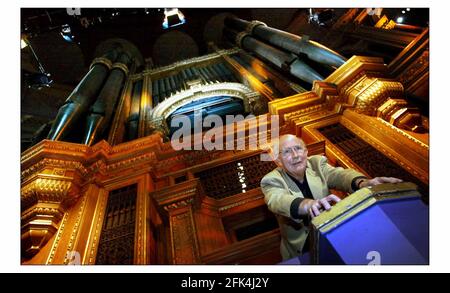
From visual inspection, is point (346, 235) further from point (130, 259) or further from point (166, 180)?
point (166, 180)

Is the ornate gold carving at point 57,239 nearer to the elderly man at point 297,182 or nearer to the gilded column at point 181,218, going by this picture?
the gilded column at point 181,218

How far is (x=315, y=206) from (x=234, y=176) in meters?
3.01

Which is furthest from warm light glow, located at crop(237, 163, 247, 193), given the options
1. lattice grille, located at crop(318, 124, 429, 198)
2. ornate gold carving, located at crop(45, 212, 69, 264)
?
ornate gold carving, located at crop(45, 212, 69, 264)

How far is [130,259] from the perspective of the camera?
390 centimetres

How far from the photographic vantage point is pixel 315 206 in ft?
7.27

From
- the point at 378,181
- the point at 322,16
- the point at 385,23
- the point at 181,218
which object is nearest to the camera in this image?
the point at 378,181

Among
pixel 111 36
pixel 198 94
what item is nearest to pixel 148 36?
pixel 111 36

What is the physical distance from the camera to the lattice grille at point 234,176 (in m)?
4.98

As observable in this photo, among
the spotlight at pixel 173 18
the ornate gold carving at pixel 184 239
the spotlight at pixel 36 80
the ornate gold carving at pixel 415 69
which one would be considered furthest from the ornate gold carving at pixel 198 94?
the spotlight at pixel 173 18

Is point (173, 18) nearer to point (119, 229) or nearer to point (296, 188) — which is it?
point (119, 229)

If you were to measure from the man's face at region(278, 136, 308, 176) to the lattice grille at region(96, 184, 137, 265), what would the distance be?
211 cm

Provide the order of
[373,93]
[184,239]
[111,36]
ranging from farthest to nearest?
1. [111,36]
2. [373,93]
3. [184,239]

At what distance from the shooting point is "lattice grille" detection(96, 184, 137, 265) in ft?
13.0

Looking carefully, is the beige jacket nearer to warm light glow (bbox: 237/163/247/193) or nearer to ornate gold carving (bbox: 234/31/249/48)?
warm light glow (bbox: 237/163/247/193)
